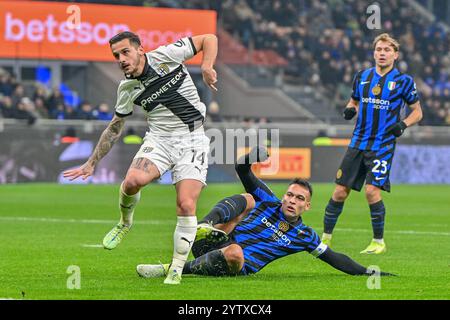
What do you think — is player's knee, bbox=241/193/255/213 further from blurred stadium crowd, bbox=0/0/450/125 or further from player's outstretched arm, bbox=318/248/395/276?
blurred stadium crowd, bbox=0/0/450/125

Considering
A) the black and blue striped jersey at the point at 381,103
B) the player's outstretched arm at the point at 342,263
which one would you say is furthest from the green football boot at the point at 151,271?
the black and blue striped jersey at the point at 381,103

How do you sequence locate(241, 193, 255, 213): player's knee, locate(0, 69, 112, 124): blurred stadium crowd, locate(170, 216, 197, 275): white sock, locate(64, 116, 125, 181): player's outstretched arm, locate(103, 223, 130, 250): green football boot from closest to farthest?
1. locate(170, 216, 197, 275): white sock
2. locate(241, 193, 255, 213): player's knee
3. locate(103, 223, 130, 250): green football boot
4. locate(64, 116, 125, 181): player's outstretched arm
5. locate(0, 69, 112, 124): blurred stadium crowd

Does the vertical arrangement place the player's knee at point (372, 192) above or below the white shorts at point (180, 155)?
below

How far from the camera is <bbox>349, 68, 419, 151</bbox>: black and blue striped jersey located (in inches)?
508

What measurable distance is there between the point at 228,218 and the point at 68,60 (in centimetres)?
2529

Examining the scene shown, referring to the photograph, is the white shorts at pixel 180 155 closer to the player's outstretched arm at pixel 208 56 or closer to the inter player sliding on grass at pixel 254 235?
the inter player sliding on grass at pixel 254 235

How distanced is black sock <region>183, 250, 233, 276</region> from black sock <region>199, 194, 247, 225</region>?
11.6 inches

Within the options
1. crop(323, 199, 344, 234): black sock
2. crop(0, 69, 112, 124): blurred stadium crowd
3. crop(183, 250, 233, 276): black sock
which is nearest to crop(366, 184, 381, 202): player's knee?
crop(323, 199, 344, 234): black sock

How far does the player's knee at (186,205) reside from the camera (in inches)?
372

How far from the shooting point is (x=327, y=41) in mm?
38312

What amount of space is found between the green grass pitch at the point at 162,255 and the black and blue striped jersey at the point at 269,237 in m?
0.20

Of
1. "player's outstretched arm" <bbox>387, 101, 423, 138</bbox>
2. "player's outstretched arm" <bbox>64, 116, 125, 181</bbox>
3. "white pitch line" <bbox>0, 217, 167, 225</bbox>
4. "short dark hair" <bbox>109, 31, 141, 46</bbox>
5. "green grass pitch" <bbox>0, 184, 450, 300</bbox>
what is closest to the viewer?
"green grass pitch" <bbox>0, 184, 450, 300</bbox>

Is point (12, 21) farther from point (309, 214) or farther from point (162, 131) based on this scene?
point (162, 131)
